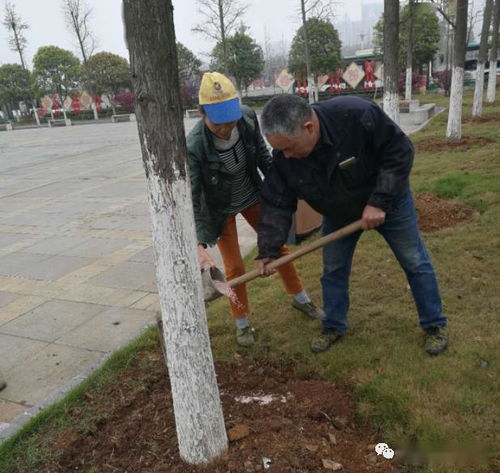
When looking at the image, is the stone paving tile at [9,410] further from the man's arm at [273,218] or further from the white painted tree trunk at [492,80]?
the white painted tree trunk at [492,80]

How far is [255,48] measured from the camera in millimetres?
36656

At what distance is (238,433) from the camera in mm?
2373

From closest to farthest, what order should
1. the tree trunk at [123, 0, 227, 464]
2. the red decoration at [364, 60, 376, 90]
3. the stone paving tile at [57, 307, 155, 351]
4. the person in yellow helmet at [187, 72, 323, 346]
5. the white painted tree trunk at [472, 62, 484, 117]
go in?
1. the tree trunk at [123, 0, 227, 464]
2. the person in yellow helmet at [187, 72, 323, 346]
3. the stone paving tile at [57, 307, 155, 351]
4. the white painted tree trunk at [472, 62, 484, 117]
5. the red decoration at [364, 60, 376, 90]

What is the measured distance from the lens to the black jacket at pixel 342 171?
2.56m

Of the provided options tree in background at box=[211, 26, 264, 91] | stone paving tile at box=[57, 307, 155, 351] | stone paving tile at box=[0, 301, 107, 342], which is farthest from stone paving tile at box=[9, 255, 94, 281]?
tree in background at box=[211, 26, 264, 91]

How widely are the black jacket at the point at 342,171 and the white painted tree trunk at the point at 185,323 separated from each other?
89 cm

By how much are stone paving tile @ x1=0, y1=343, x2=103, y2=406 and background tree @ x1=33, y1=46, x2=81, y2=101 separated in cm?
4598

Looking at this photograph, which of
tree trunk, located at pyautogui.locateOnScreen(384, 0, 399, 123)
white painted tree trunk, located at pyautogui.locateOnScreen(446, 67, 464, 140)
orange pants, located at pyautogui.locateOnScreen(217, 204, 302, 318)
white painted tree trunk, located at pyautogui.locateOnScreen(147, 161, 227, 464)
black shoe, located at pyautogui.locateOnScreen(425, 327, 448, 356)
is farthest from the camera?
white painted tree trunk, located at pyautogui.locateOnScreen(446, 67, 464, 140)

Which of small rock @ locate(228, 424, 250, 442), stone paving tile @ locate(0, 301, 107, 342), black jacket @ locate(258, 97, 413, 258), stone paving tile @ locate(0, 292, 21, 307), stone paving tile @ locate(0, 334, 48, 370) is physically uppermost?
black jacket @ locate(258, 97, 413, 258)

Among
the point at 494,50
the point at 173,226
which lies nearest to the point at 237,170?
the point at 173,226

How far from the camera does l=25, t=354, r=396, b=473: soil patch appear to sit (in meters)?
2.22

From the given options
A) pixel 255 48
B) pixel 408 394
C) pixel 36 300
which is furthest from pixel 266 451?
pixel 255 48

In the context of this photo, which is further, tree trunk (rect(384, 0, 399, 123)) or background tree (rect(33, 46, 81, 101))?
background tree (rect(33, 46, 81, 101))

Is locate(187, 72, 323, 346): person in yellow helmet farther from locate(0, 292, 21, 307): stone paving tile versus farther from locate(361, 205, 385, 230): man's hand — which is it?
locate(0, 292, 21, 307): stone paving tile
